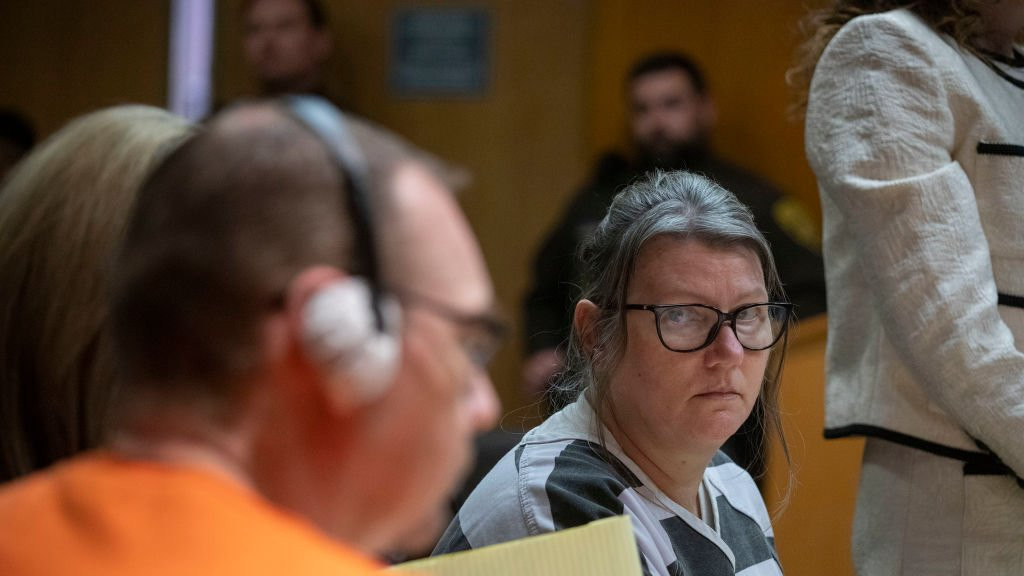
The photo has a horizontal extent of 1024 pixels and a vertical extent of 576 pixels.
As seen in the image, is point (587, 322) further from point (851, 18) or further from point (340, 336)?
point (340, 336)

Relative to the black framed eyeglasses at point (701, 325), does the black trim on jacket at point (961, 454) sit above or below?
below

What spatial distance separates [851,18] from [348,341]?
132 centimetres

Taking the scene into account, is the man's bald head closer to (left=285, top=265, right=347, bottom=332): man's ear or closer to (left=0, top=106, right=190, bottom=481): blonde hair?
(left=285, top=265, right=347, bottom=332): man's ear

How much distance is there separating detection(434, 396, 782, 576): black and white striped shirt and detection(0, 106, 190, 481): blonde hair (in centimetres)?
50

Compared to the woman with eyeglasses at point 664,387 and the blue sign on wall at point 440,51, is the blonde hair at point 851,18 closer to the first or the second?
the woman with eyeglasses at point 664,387

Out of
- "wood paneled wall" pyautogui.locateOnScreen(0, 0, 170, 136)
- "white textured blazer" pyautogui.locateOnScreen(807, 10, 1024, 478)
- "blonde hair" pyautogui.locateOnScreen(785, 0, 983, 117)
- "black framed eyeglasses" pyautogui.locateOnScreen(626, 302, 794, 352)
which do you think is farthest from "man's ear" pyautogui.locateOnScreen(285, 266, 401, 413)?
"wood paneled wall" pyautogui.locateOnScreen(0, 0, 170, 136)

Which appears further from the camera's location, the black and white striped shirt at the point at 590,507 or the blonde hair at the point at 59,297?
the black and white striped shirt at the point at 590,507

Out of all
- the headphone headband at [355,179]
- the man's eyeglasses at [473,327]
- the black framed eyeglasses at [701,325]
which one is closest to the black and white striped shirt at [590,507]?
the black framed eyeglasses at [701,325]

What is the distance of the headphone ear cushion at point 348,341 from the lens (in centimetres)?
76

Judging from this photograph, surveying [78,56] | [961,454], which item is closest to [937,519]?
[961,454]

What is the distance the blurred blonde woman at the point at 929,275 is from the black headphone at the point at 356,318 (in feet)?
3.31

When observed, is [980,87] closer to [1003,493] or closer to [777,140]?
[1003,493]

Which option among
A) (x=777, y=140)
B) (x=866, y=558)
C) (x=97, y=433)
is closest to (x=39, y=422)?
(x=97, y=433)

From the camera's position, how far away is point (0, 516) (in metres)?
0.74
